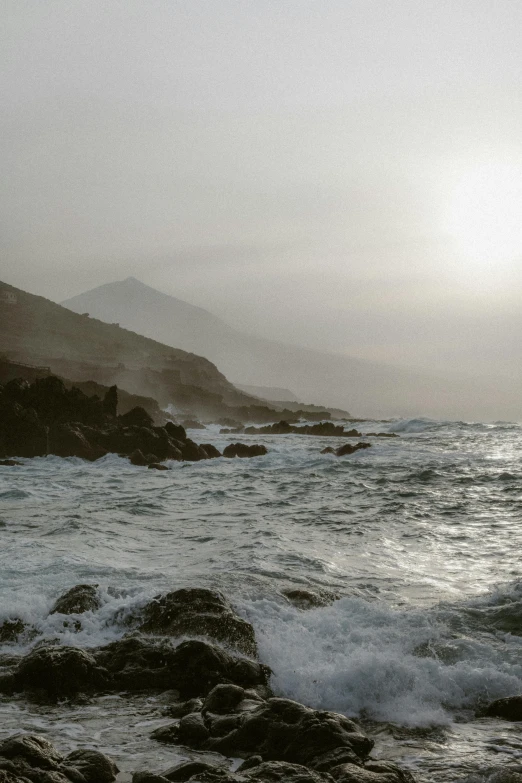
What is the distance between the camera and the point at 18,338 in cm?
9856

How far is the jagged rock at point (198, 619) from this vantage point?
8453mm

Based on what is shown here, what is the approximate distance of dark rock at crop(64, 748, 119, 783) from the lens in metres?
5.12

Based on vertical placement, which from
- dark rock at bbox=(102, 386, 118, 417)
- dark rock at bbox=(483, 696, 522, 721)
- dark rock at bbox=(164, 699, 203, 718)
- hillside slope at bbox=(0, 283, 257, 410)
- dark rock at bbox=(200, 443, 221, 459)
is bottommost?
dark rock at bbox=(164, 699, 203, 718)

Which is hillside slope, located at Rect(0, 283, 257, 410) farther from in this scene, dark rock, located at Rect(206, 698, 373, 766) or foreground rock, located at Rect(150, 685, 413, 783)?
dark rock, located at Rect(206, 698, 373, 766)

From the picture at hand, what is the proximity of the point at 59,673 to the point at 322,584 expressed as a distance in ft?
16.7

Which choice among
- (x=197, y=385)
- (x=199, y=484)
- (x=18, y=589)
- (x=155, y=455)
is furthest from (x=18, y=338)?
(x=18, y=589)

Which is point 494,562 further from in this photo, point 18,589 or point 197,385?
point 197,385

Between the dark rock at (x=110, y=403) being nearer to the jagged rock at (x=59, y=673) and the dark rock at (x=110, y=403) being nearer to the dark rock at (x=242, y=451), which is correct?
the dark rock at (x=242, y=451)

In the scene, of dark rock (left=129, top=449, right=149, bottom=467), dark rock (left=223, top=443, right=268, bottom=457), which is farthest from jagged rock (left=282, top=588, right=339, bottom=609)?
dark rock (left=223, top=443, right=268, bottom=457)

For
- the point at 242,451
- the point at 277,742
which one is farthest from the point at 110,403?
the point at 277,742

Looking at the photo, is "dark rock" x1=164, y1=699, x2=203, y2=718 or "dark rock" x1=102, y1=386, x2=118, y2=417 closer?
"dark rock" x1=164, y1=699, x2=203, y2=718

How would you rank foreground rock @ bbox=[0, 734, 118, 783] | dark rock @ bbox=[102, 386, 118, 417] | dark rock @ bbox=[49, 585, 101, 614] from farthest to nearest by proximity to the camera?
dark rock @ bbox=[102, 386, 118, 417]
dark rock @ bbox=[49, 585, 101, 614]
foreground rock @ bbox=[0, 734, 118, 783]

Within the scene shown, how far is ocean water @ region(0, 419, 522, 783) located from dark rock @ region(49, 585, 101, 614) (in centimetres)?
15

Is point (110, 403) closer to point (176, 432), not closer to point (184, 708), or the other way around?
point (176, 432)
